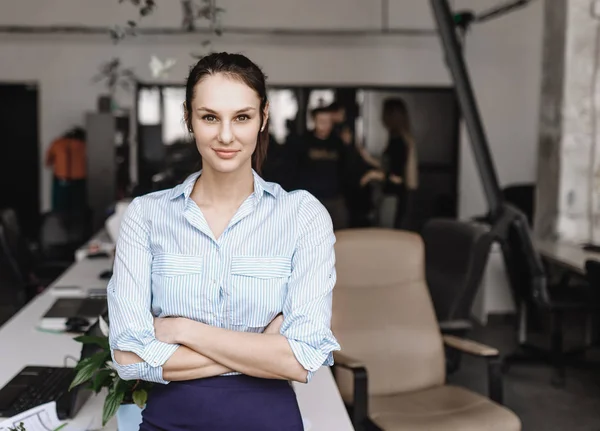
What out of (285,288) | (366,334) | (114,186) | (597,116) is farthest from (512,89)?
(285,288)

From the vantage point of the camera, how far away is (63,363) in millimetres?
2766

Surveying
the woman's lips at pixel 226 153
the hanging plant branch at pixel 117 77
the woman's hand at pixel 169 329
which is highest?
the hanging plant branch at pixel 117 77

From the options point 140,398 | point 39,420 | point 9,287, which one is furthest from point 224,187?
point 9,287

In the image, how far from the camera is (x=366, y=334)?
3479 millimetres

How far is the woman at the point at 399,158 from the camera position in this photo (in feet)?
27.0

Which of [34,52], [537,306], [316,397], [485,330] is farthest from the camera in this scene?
[34,52]

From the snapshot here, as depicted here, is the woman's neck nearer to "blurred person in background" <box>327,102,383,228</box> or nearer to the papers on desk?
the papers on desk

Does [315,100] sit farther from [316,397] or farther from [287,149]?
[316,397]

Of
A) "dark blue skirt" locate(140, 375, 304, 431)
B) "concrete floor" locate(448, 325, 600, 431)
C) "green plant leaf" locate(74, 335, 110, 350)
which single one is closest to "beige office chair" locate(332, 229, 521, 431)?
"concrete floor" locate(448, 325, 600, 431)

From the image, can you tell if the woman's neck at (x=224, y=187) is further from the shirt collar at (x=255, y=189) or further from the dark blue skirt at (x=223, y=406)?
the dark blue skirt at (x=223, y=406)

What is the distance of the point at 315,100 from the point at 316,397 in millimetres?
7398

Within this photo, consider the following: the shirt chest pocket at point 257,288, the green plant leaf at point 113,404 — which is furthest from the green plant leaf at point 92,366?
the shirt chest pocket at point 257,288

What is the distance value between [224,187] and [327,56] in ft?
27.1

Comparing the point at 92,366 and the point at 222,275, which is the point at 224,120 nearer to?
the point at 222,275
